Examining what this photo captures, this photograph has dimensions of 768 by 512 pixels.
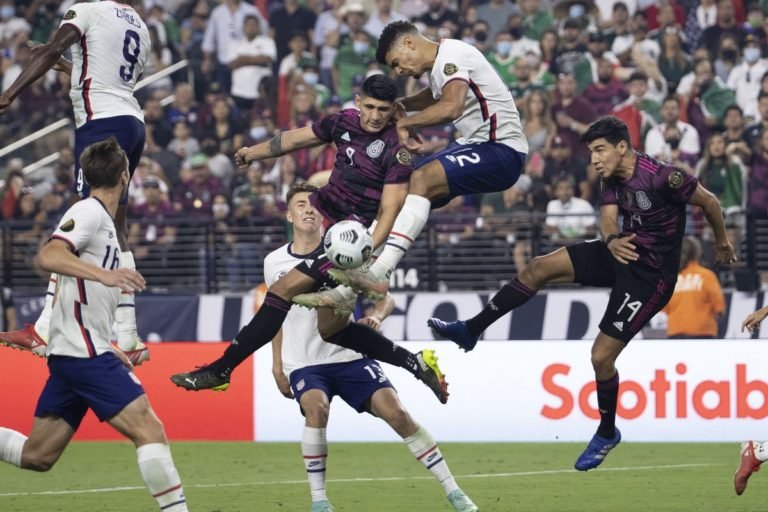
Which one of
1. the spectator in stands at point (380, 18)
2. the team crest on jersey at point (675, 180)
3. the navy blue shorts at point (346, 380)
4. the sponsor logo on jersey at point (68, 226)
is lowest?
the navy blue shorts at point (346, 380)

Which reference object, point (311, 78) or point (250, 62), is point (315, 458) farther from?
point (250, 62)

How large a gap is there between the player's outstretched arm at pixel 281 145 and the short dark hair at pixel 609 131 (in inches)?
78.9

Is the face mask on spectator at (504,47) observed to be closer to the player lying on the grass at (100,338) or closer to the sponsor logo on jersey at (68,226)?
the player lying on the grass at (100,338)

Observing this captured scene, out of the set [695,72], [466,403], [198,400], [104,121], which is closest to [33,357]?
[198,400]

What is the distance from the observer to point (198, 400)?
649 inches

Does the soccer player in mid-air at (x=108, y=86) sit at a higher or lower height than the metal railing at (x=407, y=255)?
higher

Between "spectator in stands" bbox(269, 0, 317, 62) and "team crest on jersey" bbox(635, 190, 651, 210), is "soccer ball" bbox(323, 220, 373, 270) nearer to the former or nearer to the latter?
"team crest on jersey" bbox(635, 190, 651, 210)

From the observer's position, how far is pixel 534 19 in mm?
21516

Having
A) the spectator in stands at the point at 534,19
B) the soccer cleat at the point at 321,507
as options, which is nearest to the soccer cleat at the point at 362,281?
the soccer cleat at the point at 321,507

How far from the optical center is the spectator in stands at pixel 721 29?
2045cm

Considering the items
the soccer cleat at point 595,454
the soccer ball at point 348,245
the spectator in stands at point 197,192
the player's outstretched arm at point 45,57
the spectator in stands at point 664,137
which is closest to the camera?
the soccer ball at point 348,245

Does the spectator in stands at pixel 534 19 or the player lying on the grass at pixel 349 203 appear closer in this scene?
the player lying on the grass at pixel 349 203

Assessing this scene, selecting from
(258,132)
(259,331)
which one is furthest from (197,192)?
(259,331)

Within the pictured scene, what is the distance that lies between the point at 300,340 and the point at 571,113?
32.5 ft
